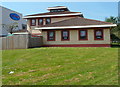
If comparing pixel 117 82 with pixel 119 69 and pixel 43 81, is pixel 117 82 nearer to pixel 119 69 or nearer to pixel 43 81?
pixel 119 69

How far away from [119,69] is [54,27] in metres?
14.6

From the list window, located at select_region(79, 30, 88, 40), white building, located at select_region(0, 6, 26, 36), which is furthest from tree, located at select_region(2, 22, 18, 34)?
window, located at select_region(79, 30, 88, 40)

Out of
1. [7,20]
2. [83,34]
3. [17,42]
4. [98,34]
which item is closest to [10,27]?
[7,20]

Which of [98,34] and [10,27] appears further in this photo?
[10,27]

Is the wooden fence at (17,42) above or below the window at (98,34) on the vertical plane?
below

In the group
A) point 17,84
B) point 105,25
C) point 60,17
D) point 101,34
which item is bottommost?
point 17,84

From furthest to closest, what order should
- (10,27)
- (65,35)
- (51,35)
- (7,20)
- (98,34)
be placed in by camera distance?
(7,20) → (10,27) → (51,35) → (65,35) → (98,34)

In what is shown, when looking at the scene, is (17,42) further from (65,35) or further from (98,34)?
(98,34)

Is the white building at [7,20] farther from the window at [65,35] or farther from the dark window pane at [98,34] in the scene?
the dark window pane at [98,34]

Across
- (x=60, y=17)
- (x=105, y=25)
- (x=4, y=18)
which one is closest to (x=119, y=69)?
(x=105, y=25)

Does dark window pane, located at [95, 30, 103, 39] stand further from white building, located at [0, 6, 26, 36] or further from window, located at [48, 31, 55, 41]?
white building, located at [0, 6, 26, 36]

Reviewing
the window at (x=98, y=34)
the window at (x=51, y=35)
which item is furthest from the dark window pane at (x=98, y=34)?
the window at (x=51, y=35)

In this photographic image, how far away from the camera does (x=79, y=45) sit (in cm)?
2022

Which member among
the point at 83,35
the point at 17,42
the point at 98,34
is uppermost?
the point at 98,34
